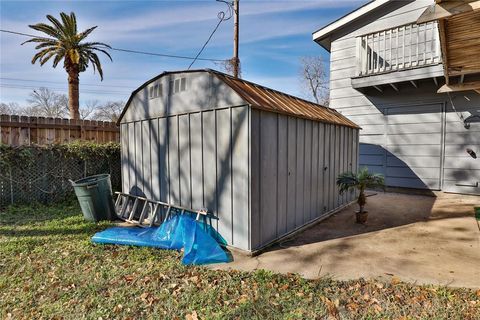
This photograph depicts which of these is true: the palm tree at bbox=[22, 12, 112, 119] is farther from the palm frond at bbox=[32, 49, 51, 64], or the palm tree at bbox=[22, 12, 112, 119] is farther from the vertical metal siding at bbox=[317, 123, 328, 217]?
the vertical metal siding at bbox=[317, 123, 328, 217]

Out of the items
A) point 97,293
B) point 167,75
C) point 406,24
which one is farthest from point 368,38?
point 97,293

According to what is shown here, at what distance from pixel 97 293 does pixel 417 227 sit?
489 cm

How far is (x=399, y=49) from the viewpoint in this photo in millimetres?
7195

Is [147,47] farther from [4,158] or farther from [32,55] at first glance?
[4,158]

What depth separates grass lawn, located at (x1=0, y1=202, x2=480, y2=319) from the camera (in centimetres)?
230

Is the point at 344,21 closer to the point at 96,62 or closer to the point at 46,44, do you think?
the point at 96,62

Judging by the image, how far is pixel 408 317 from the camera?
2205mm

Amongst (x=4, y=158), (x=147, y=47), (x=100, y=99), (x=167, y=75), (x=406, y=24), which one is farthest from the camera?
(x=100, y=99)

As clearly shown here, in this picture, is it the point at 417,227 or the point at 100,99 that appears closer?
the point at 417,227

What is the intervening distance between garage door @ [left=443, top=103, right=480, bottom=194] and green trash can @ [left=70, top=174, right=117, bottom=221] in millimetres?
8125

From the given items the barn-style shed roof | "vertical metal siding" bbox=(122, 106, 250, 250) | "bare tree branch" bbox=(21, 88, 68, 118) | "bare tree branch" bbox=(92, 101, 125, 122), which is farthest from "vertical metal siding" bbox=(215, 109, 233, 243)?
"bare tree branch" bbox=(21, 88, 68, 118)

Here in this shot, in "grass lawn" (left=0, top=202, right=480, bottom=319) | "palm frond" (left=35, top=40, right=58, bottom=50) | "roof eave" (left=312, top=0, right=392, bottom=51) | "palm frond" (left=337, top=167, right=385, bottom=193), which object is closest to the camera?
"grass lawn" (left=0, top=202, right=480, bottom=319)

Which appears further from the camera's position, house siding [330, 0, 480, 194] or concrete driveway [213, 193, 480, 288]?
house siding [330, 0, 480, 194]

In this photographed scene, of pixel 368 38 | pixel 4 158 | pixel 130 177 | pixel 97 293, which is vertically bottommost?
pixel 97 293
